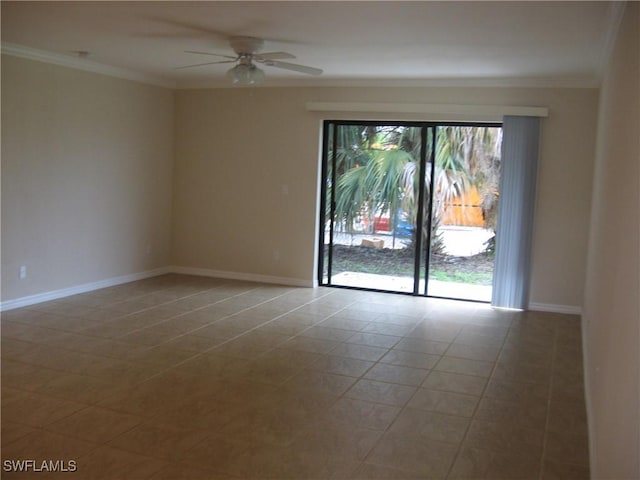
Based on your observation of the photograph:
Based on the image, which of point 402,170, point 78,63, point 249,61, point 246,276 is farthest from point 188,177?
point 249,61

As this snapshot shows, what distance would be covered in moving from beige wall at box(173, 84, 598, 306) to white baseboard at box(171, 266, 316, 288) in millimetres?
54

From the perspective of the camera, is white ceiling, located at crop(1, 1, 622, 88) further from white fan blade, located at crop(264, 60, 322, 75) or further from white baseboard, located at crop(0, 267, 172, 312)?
white baseboard, located at crop(0, 267, 172, 312)

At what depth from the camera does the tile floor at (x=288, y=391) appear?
285 cm

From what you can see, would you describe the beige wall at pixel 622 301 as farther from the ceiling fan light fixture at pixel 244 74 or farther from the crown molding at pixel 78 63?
the crown molding at pixel 78 63

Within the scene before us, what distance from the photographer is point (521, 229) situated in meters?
6.11

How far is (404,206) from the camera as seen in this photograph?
22.2 feet

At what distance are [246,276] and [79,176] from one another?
2323 millimetres

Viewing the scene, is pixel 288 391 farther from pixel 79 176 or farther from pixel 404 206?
pixel 79 176

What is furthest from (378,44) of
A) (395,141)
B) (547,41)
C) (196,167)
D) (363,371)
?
(196,167)

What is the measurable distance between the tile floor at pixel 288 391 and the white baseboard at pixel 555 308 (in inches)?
6.0

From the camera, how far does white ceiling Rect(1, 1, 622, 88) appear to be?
145 inches

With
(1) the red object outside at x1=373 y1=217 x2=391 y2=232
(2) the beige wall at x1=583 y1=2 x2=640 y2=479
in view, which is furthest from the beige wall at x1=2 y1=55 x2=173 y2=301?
(2) the beige wall at x1=583 y1=2 x2=640 y2=479

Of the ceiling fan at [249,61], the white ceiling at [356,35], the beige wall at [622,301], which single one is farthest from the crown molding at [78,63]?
the beige wall at [622,301]

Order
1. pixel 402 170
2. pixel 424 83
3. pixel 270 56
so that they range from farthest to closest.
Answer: pixel 402 170 < pixel 424 83 < pixel 270 56
